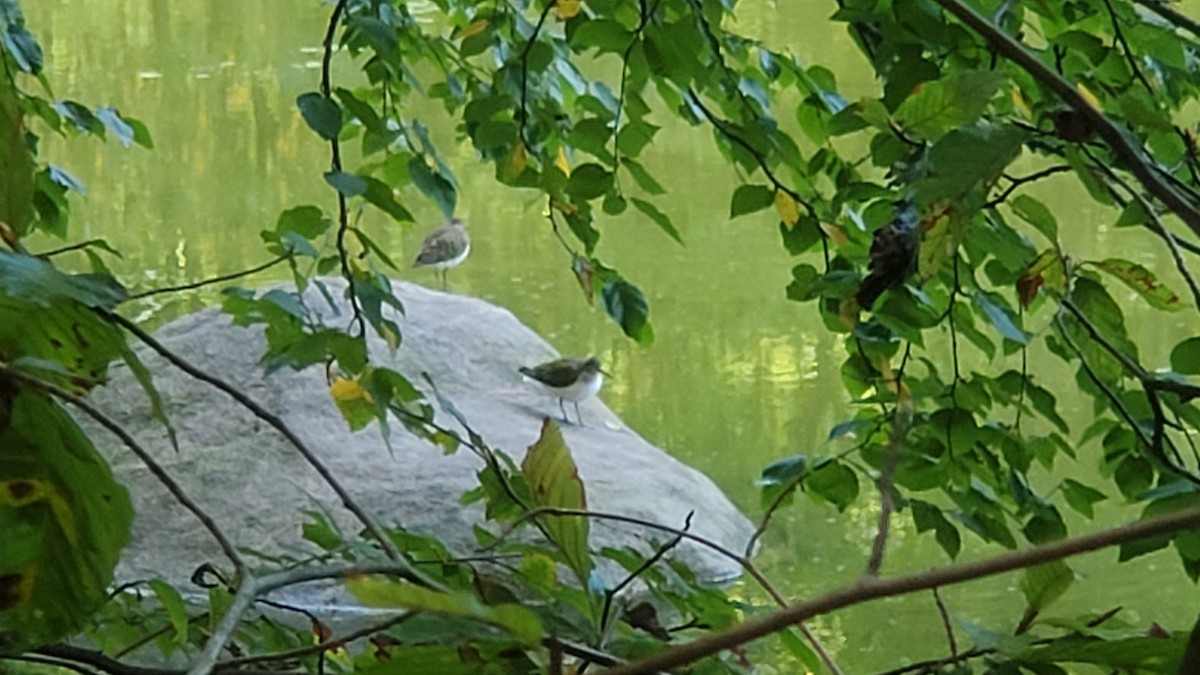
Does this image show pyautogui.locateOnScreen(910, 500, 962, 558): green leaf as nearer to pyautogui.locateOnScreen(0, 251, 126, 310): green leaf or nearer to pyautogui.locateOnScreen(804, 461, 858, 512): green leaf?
pyautogui.locateOnScreen(804, 461, 858, 512): green leaf

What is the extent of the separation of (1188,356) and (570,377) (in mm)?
1754

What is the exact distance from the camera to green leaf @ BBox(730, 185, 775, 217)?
81 centimetres

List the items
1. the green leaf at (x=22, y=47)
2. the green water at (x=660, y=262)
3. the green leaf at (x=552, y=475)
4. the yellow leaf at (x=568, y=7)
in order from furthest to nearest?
1. the green water at (x=660, y=262)
2. the green leaf at (x=22, y=47)
3. the yellow leaf at (x=568, y=7)
4. the green leaf at (x=552, y=475)

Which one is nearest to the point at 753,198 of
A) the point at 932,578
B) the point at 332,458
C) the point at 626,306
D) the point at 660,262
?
the point at 626,306

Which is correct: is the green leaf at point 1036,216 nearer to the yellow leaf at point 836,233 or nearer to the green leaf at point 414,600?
the yellow leaf at point 836,233

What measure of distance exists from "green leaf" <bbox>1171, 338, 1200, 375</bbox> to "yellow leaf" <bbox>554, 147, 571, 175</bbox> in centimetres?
40

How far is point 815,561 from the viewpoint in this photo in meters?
2.03

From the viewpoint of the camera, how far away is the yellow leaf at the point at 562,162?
928 mm

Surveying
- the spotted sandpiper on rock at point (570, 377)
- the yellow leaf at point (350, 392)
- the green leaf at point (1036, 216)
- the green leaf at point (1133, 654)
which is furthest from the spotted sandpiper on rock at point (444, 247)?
the green leaf at point (1133, 654)

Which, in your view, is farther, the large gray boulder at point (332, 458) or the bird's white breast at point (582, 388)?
the bird's white breast at point (582, 388)

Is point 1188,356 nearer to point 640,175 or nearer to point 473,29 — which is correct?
point 640,175

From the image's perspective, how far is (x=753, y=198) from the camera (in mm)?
813

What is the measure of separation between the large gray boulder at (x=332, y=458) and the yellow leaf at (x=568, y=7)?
1.08 meters

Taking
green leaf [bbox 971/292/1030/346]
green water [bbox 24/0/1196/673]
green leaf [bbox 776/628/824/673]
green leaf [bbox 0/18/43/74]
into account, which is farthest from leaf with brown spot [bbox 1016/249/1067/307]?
green water [bbox 24/0/1196/673]
